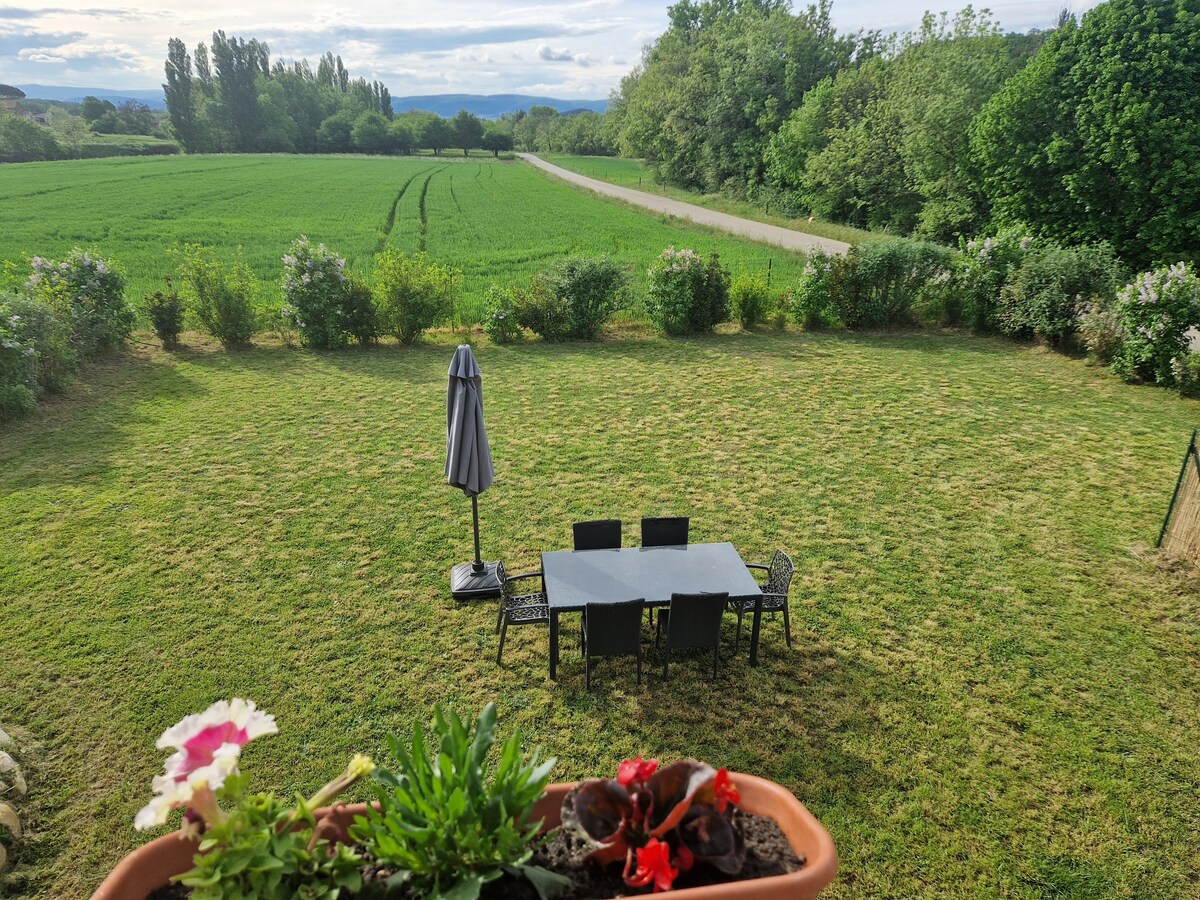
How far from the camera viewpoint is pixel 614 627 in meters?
4.84

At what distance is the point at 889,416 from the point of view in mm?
10320

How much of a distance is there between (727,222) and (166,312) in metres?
26.9

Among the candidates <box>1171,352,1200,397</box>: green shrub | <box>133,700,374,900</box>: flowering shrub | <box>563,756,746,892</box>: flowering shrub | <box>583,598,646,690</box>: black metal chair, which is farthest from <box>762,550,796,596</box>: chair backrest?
<box>1171,352,1200,397</box>: green shrub

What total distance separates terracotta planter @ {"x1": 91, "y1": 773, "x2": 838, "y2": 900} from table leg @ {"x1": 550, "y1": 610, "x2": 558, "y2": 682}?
223cm

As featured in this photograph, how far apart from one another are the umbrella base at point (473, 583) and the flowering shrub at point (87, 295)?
32.6 ft

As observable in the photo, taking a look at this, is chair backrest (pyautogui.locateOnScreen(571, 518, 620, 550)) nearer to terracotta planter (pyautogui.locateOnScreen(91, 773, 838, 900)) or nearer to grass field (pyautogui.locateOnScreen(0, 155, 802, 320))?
terracotta planter (pyautogui.locateOnScreen(91, 773, 838, 900))

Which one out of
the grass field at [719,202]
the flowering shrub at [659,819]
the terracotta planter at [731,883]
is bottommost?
the terracotta planter at [731,883]

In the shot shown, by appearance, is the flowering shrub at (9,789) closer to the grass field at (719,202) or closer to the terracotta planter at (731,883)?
the terracotta planter at (731,883)

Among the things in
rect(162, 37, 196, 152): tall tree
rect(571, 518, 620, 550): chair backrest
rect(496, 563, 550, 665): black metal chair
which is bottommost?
rect(496, 563, 550, 665): black metal chair

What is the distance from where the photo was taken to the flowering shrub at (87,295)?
11906 mm

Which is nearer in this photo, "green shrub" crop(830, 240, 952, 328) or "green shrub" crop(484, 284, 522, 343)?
"green shrub" crop(484, 284, 522, 343)

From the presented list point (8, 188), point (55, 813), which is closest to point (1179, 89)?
point (55, 813)

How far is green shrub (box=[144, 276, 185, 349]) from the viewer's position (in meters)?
13.0

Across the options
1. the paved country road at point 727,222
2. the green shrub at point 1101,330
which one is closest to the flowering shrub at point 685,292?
the paved country road at point 727,222
